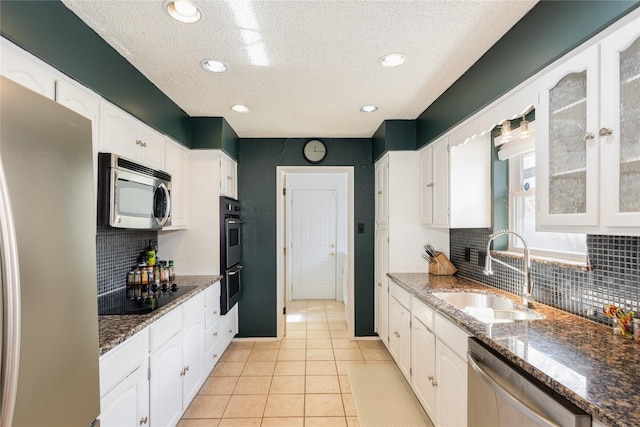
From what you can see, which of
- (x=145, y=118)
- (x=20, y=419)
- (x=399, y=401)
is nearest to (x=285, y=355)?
(x=399, y=401)

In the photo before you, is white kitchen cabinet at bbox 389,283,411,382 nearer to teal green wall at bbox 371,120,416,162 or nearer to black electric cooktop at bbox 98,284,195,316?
teal green wall at bbox 371,120,416,162

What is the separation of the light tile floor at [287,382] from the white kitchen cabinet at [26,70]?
7.17ft

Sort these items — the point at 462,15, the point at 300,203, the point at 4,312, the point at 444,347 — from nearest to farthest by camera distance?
1. the point at 4,312
2. the point at 462,15
3. the point at 444,347
4. the point at 300,203

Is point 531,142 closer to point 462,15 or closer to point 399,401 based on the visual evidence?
point 462,15

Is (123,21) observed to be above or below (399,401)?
above

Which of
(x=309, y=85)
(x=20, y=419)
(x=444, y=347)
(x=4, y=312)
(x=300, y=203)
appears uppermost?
(x=309, y=85)

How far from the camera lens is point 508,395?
1225 mm

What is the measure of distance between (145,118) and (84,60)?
2.13 ft

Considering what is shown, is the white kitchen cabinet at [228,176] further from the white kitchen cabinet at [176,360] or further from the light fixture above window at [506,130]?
the light fixture above window at [506,130]

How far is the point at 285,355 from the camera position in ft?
11.2

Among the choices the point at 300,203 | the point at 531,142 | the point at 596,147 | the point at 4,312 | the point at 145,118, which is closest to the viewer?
the point at 4,312

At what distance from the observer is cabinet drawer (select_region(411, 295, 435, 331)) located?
2100 millimetres

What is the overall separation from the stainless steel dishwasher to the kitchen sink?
14.4 inches

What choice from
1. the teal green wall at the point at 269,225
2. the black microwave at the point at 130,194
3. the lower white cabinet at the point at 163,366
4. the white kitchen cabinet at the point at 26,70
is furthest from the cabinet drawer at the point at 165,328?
the teal green wall at the point at 269,225
